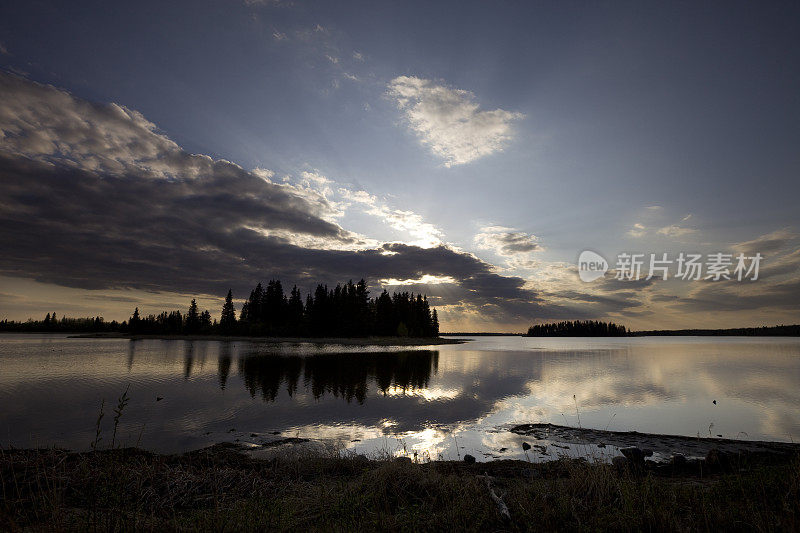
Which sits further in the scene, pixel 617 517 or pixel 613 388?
pixel 613 388

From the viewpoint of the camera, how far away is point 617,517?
20.7 ft

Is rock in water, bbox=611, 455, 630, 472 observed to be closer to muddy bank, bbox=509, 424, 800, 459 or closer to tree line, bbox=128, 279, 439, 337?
muddy bank, bbox=509, 424, 800, 459

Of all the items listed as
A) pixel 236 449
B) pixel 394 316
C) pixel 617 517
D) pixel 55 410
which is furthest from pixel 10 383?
pixel 394 316

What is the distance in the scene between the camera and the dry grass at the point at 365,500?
6.15 metres

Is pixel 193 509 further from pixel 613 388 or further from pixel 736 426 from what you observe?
pixel 613 388

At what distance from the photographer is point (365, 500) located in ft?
24.9

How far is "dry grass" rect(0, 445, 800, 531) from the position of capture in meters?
6.15

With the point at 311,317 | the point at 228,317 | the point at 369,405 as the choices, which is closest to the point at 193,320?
the point at 228,317

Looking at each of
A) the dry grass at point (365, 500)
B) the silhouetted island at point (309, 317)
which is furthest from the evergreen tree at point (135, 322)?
the dry grass at point (365, 500)

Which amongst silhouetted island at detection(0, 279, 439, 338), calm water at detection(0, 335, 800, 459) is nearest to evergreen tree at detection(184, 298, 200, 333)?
silhouetted island at detection(0, 279, 439, 338)

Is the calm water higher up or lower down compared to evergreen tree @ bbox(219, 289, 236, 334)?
higher up

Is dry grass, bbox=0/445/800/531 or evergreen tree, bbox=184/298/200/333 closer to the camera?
dry grass, bbox=0/445/800/531

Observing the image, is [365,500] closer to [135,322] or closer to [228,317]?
[228,317]

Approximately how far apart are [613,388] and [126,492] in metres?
34.2
